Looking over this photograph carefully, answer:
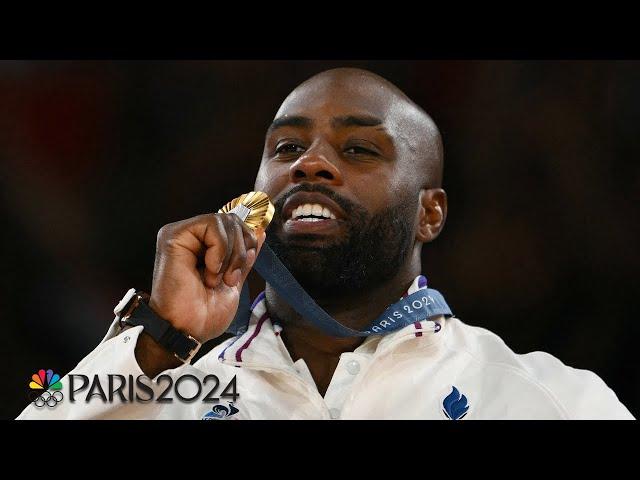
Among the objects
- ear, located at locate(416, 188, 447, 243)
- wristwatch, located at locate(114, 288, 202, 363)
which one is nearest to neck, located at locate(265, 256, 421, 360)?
ear, located at locate(416, 188, 447, 243)

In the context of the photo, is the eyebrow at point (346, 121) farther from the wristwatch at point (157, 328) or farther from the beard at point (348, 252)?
the wristwatch at point (157, 328)

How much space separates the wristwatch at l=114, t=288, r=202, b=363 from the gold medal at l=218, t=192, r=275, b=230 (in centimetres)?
34

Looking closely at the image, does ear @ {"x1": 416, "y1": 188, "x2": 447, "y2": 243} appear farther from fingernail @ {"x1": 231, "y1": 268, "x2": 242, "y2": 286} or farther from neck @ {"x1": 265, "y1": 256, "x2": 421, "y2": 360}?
fingernail @ {"x1": 231, "y1": 268, "x2": 242, "y2": 286}

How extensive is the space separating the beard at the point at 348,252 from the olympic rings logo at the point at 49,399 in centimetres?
79

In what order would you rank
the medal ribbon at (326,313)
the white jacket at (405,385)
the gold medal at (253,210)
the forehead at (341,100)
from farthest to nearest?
the forehead at (341,100), the medal ribbon at (326,313), the white jacket at (405,385), the gold medal at (253,210)

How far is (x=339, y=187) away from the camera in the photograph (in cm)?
247

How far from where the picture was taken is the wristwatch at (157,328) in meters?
1.98

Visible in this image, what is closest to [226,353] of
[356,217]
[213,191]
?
[356,217]

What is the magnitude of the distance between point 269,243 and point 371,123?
20.0 inches

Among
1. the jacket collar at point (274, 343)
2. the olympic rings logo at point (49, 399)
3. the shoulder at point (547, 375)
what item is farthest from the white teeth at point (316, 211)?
the olympic rings logo at point (49, 399)

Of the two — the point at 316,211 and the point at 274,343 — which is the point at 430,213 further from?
the point at 274,343

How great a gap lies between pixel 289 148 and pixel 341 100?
9.1 inches

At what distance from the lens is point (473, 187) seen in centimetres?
332

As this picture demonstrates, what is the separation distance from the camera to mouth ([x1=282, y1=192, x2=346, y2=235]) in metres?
2.45
